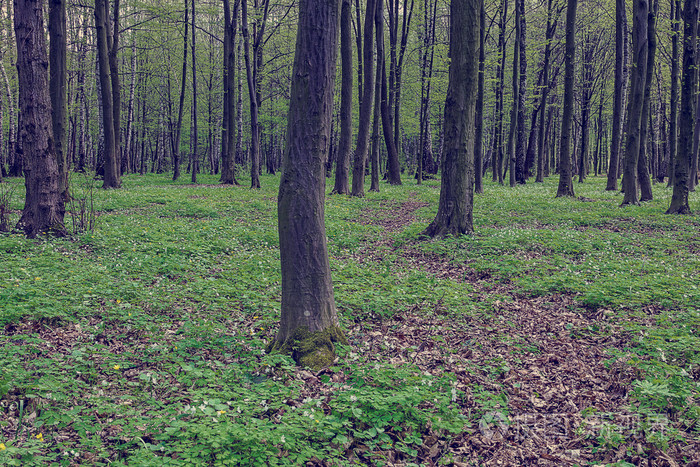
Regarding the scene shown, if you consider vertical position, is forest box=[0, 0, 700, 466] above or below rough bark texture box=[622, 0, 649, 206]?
below

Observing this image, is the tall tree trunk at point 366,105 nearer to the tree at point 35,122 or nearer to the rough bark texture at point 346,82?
the rough bark texture at point 346,82

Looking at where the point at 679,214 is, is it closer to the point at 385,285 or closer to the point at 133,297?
the point at 385,285

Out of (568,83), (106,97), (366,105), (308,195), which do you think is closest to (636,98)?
(568,83)

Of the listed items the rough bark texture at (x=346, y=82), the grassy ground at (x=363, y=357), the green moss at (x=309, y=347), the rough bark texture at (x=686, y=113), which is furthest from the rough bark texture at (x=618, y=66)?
the green moss at (x=309, y=347)

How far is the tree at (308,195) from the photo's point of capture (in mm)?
5008

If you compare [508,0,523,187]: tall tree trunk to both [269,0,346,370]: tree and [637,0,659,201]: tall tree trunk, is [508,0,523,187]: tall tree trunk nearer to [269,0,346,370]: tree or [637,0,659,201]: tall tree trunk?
[637,0,659,201]: tall tree trunk

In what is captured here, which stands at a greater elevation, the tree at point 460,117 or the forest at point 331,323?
the tree at point 460,117

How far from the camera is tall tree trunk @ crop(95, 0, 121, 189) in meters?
18.9

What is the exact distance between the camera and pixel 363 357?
541 cm

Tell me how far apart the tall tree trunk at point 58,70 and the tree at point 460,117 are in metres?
11.2

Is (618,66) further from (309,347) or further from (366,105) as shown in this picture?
(309,347)

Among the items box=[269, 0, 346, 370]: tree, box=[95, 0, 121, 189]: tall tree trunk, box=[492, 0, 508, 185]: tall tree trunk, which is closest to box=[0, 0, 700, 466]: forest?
box=[269, 0, 346, 370]: tree

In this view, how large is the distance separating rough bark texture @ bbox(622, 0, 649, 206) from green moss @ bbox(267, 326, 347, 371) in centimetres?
1661

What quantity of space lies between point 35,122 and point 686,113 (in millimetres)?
19264
